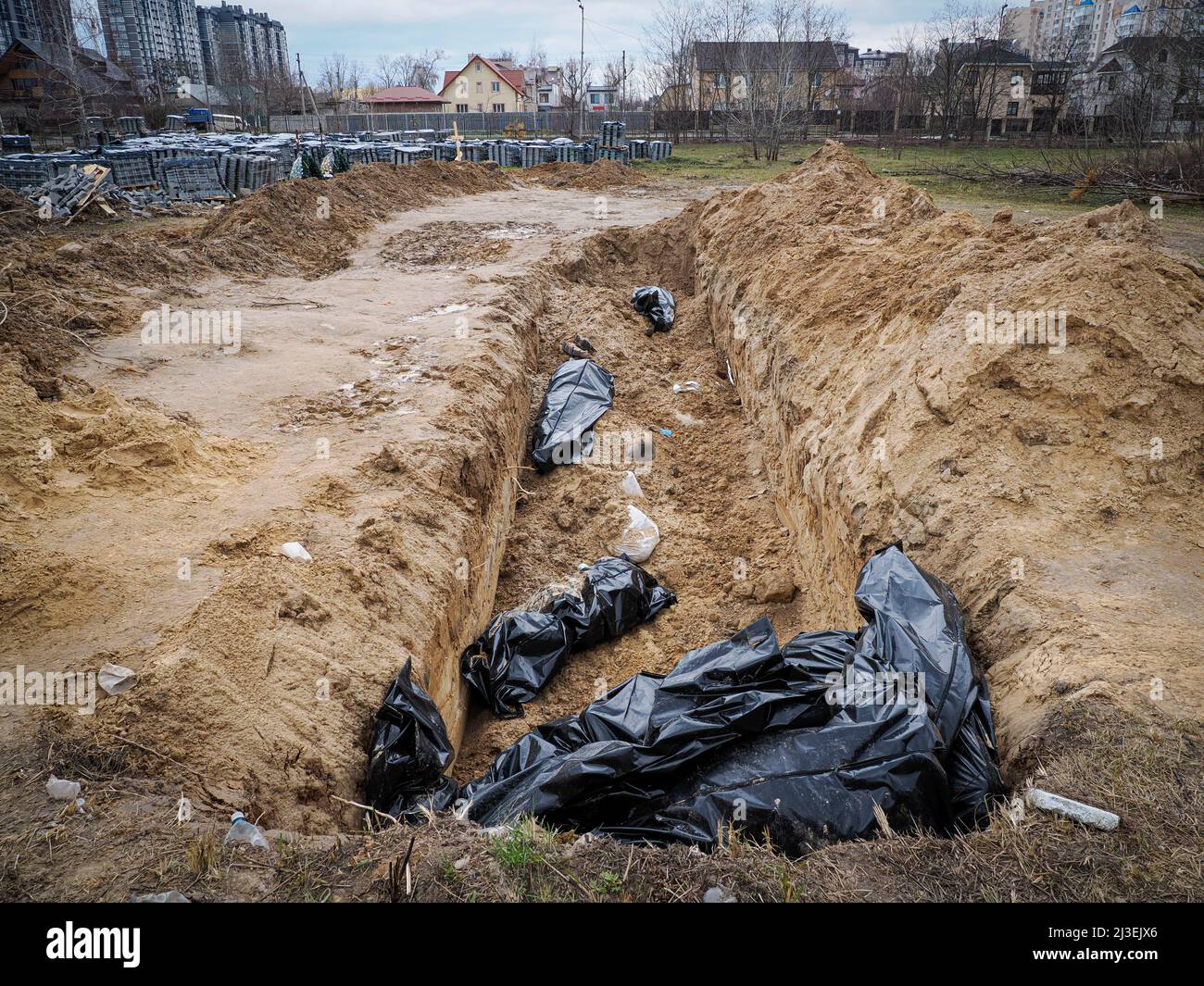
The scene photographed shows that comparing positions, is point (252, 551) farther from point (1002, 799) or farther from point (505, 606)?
point (1002, 799)

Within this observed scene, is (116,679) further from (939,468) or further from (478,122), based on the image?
(478,122)

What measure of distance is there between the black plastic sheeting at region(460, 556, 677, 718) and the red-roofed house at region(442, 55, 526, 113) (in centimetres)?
6928

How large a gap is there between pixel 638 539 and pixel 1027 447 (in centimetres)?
337

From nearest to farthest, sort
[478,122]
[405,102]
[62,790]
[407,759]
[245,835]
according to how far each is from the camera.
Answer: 1. [245,835]
2. [62,790]
3. [407,759]
4. [478,122]
5. [405,102]

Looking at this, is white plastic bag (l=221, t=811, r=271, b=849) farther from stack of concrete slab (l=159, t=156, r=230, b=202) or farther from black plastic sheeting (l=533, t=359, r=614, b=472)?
stack of concrete slab (l=159, t=156, r=230, b=202)

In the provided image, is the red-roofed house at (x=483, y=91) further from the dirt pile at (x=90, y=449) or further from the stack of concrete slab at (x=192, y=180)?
the dirt pile at (x=90, y=449)

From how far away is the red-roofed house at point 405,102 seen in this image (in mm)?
64500

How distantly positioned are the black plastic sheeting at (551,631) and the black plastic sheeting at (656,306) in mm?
6663

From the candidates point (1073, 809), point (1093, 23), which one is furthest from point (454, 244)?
point (1093, 23)

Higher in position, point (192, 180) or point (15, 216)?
point (192, 180)

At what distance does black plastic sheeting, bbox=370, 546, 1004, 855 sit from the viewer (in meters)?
2.96

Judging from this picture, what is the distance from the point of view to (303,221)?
47.5 ft

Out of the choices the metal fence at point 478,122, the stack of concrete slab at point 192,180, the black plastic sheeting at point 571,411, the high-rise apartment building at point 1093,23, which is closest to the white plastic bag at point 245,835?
the black plastic sheeting at point 571,411

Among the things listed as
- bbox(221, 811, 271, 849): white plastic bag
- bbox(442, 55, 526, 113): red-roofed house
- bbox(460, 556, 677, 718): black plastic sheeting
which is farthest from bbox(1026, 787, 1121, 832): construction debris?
bbox(442, 55, 526, 113): red-roofed house
